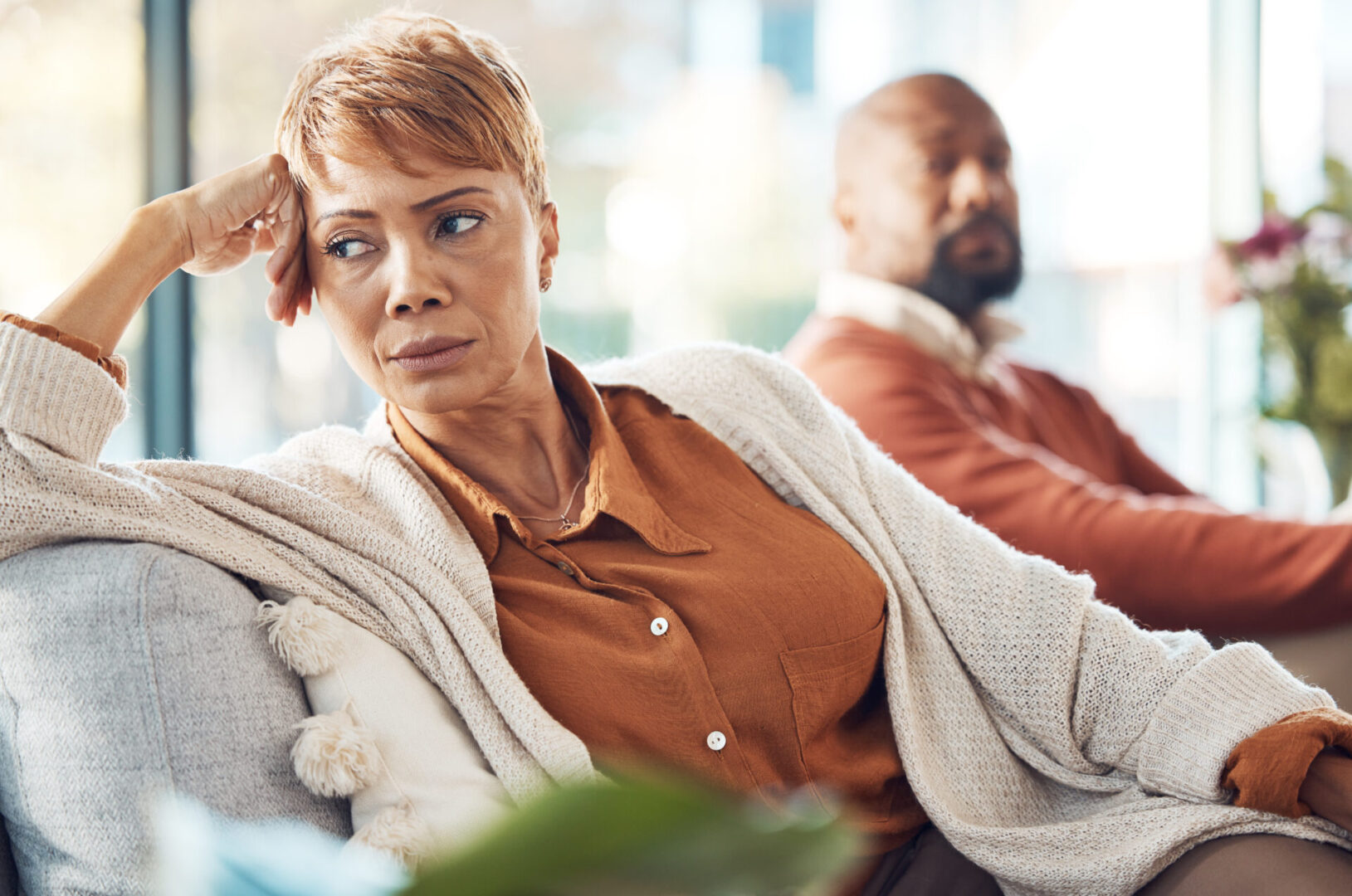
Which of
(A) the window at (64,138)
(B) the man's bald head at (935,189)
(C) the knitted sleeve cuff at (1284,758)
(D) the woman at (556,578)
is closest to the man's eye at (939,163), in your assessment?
(B) the man's bald head at (935,189)

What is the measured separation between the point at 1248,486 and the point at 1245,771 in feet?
10.5

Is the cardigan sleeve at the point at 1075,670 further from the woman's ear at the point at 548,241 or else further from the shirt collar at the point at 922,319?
the shirt collar at the point at 922,319

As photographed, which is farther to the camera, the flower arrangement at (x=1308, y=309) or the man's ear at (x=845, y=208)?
the flower arrangement at (x=1308, y=309)

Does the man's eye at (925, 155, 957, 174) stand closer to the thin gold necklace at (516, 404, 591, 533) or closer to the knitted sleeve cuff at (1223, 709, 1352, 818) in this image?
the thin gold necklace at (516, 404, 591, 533)

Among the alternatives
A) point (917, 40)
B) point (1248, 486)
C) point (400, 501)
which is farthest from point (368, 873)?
point (1248, 486)

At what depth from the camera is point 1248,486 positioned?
12.7ft

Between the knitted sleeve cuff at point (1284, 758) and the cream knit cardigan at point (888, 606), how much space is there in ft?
0.05

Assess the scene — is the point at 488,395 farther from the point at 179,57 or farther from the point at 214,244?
the point at 179,57

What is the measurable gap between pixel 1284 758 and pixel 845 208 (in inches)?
55.8

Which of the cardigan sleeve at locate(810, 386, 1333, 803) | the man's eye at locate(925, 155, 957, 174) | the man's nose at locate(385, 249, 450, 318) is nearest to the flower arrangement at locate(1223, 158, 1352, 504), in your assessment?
the man's eye at locate(925, 155, 957, 174)

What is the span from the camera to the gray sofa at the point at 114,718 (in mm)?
825

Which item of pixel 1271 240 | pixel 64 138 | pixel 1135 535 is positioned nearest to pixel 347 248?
pixel 1135 535

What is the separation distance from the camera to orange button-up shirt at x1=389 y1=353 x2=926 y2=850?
3.43 ft

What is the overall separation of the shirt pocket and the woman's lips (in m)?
0.44
